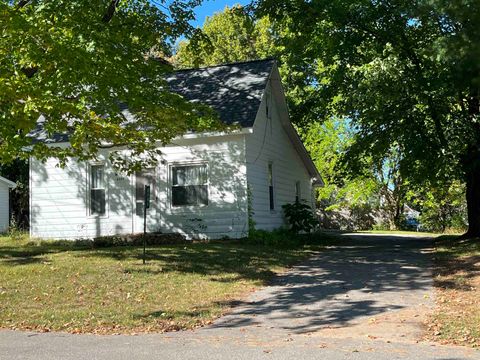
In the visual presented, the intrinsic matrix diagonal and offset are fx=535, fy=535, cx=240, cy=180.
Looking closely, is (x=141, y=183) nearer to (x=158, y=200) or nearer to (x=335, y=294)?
(x=158, y=200)

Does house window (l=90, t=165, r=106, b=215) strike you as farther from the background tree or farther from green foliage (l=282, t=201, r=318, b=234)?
the background tree

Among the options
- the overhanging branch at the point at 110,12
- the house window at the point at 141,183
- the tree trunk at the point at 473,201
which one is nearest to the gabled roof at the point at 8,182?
the house window at the point at 141,183

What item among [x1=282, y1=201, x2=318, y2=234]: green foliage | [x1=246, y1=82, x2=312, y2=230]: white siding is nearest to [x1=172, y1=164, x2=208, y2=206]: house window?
[x1=246, y1=82, x2=312, y2=230]: white siding

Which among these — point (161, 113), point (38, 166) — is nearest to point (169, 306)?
point (161, 113)

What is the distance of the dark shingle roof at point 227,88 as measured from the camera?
16750 millimetres

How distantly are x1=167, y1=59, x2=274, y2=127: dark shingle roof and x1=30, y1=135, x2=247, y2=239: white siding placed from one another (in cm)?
83

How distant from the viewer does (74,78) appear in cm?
1028

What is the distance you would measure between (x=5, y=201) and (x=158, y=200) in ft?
55.7

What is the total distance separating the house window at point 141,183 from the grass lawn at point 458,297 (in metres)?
9.03

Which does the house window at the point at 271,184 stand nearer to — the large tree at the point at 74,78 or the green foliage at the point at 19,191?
the large tree at the point at 74,78

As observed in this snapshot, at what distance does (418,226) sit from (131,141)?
26.3 m

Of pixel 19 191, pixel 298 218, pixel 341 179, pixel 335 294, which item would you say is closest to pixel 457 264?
pixel 335 294

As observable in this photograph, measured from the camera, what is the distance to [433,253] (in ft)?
48.7

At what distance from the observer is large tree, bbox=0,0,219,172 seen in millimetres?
9859
